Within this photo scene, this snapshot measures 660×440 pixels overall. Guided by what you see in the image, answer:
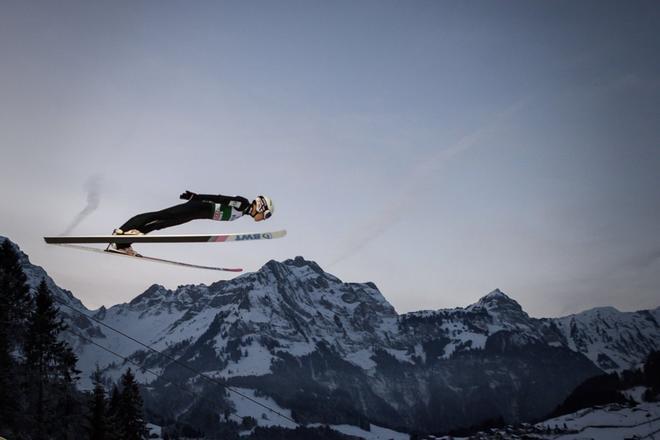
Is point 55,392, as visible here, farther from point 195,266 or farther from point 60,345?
point 195,266

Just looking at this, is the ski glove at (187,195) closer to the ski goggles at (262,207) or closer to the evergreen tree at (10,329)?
the ski goggles at (262,207)

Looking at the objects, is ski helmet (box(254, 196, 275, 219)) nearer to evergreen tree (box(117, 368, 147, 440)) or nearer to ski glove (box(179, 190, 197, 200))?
ski glove (box(179, 190, 197, 200))

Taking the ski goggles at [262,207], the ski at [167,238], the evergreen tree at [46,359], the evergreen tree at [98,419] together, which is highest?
the evergreen tree at [46,359]

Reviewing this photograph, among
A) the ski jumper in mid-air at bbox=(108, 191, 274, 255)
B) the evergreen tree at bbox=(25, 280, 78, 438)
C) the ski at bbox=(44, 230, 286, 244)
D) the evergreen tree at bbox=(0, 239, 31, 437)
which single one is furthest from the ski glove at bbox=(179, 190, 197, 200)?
the evergreen tree at bbox=(25, 280, 78, 438)

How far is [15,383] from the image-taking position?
49.2m

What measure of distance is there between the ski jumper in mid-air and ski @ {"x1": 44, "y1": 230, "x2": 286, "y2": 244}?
213mm

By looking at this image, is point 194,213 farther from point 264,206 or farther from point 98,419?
point 98,419

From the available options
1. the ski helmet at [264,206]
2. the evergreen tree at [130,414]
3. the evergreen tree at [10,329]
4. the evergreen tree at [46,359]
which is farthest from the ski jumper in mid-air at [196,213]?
the evergreen tree at [46,359]

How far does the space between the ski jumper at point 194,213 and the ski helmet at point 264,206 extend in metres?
0.23

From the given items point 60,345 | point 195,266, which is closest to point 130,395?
point 60,345

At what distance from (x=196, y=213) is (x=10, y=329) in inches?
1936

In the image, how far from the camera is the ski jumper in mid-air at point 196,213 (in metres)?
13.4

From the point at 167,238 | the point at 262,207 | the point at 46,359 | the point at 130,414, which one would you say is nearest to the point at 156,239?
the point at 167,238

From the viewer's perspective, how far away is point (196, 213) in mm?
13742
